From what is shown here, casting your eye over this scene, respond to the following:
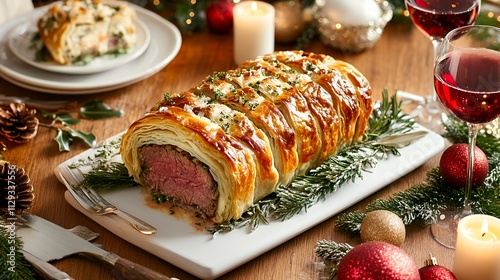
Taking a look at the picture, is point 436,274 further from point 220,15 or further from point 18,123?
point 220,15

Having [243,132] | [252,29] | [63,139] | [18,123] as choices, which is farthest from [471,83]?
[18,123]

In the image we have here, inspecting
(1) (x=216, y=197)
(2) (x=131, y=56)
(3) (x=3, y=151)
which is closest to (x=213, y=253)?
(1) (x=216, y=197)

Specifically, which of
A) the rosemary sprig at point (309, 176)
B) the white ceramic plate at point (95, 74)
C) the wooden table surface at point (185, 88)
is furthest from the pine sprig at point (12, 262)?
the white ceramic plate at point (95, 74)

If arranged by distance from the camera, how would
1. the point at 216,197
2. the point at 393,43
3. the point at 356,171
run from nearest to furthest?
1. the point at 216,197
2. the point at 356,171
3. the point at 393,43

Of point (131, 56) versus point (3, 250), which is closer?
point (3, 250)

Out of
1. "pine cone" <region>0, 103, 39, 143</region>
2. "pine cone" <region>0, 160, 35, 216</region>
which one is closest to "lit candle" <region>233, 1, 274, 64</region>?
"pine cone" <region>0, 103, 39, 143</region>

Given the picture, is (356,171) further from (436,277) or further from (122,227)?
(122,227)

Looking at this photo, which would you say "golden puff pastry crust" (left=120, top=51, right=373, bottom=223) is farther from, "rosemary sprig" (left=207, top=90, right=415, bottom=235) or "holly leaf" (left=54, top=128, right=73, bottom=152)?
"holly leaf" (left=54, top=128, right=73, bottom=152)
